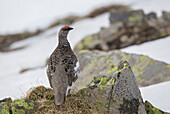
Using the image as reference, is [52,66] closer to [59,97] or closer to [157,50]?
[59,97]

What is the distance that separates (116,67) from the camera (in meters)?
7.05

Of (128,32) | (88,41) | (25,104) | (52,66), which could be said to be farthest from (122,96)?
(128,32)

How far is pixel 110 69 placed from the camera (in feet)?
23.4

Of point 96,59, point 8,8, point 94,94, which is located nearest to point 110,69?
point 96,59

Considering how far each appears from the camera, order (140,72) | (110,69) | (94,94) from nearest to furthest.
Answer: (94,94)
(140,72)
(110,69)

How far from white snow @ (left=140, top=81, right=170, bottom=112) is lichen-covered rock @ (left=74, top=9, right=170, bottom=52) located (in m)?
7.11

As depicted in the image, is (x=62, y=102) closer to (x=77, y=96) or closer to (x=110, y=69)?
(x=77, y=96)

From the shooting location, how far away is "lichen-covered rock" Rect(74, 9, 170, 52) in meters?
12.5

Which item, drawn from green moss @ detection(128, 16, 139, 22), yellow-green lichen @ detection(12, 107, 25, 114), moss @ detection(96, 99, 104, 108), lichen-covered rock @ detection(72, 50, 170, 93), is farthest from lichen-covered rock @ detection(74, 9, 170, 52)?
yellow-green lichen @ detection(12, 107, 25, 114)

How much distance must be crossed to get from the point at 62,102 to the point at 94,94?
2.30 ft

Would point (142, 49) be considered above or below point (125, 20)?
below

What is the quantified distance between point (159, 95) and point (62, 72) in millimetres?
2380

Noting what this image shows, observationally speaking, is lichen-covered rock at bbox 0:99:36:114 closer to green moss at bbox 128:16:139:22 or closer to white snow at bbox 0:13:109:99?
green moss at bbox 128:16:139:22

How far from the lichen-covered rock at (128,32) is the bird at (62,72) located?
7.93m
